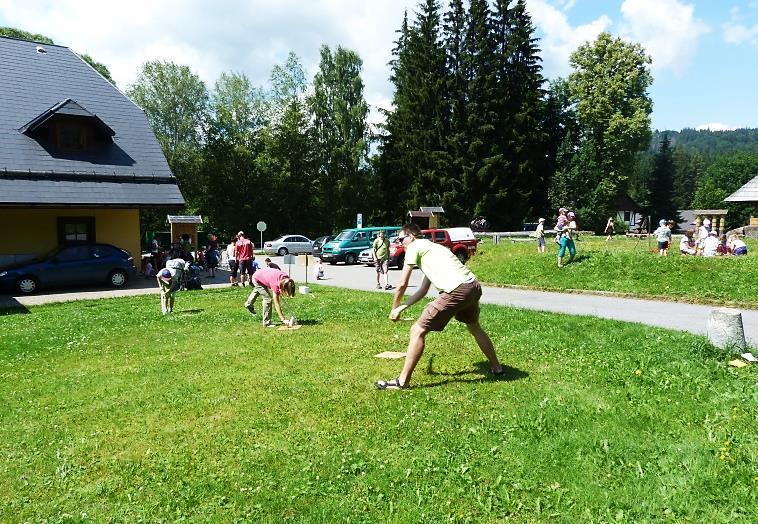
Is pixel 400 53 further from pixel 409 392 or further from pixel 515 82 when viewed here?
pixel 409 392

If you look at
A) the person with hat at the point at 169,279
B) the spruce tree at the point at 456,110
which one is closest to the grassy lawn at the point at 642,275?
the person with hat at the point at 169,279

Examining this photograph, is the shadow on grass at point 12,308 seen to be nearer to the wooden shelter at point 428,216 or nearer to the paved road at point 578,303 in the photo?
the paved road at point 578,303

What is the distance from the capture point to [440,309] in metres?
6.41

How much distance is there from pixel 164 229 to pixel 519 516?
51.8 meters

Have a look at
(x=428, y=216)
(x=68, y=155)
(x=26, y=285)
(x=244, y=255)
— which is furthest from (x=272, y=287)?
(x=428, y=216)

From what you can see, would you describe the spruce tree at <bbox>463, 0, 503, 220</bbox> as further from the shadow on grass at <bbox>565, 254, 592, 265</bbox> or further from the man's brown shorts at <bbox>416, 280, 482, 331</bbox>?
the man's brown shorts at <bbox>416, 280, 482, 331</bbox>

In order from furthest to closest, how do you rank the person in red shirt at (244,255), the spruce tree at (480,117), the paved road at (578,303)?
the spruce tree at (480,117), the person in red shirt at (244,255), the paved road at (578,303)

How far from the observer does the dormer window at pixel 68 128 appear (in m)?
21.4

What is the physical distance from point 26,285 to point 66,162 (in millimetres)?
5111

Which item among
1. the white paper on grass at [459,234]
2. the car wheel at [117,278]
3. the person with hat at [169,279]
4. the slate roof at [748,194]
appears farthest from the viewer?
the slate roof at [748,194]

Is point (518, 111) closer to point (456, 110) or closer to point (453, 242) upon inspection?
point (456, 110)

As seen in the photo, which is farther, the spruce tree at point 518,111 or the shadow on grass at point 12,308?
the spruce tree at point 518,111

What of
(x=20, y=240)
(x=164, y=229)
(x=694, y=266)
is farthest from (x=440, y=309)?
(x=164, y=229)

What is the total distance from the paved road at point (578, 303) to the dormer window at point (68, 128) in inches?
226
